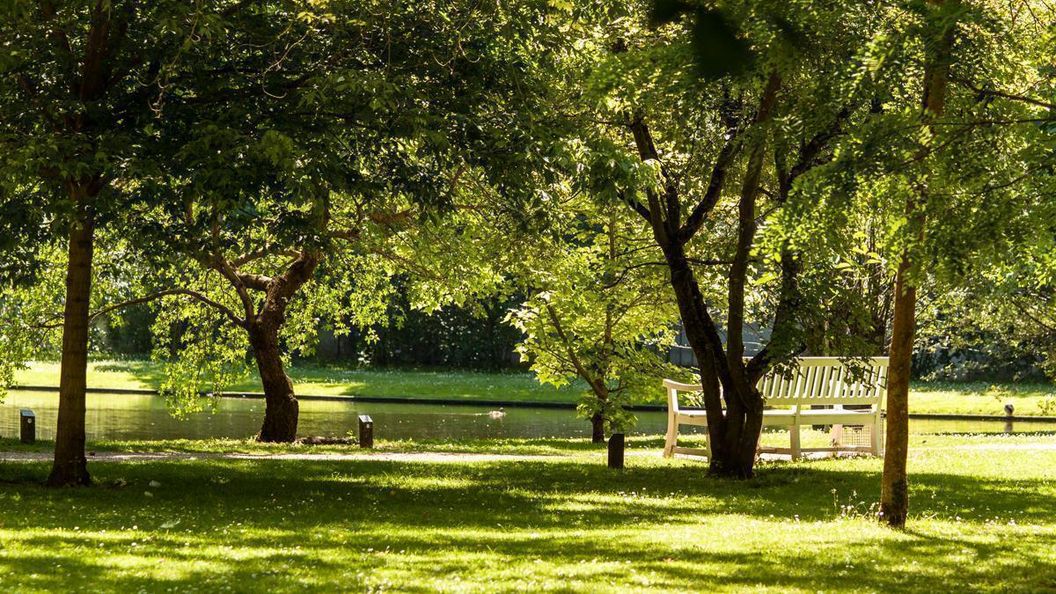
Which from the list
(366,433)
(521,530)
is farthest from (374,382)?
(521,530)

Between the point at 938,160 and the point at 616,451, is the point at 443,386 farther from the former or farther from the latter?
the point at 938,160

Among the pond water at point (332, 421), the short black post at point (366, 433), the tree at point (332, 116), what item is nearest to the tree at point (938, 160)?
the tree at point (332, 116)

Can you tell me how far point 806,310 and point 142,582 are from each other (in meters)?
8.15

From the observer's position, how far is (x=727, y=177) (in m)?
15.0

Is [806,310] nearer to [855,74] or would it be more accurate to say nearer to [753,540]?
[753,540]

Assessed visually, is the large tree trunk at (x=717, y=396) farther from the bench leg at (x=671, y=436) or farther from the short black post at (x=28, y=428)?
the short black post at (x=28, y=428)

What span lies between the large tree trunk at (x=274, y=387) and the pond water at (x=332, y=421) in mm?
3539

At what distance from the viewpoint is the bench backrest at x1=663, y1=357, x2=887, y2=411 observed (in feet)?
49.4

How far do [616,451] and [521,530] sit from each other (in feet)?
18.1

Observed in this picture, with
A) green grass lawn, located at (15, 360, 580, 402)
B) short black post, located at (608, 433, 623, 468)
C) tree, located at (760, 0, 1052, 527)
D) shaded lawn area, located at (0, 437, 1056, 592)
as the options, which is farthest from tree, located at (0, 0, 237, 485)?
green grass lawn, located at (15, 360, 580, 402)

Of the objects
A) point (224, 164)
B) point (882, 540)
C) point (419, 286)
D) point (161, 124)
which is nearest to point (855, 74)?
point (882, 540)

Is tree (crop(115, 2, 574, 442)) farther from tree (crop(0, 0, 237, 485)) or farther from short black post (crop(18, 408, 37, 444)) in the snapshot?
short black post (crop(18, 408, 37, 444))

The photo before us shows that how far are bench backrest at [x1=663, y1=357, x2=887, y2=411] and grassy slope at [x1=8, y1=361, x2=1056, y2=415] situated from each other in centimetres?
2013

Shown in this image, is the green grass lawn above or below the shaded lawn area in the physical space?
above
